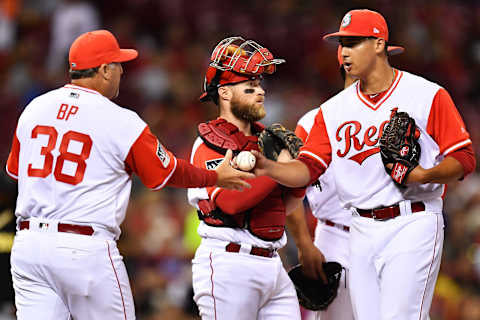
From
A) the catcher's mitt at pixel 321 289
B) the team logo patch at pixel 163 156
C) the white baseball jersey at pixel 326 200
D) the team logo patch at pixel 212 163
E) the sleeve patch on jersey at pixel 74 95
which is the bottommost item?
the catcher's mitt at pixel 321 289

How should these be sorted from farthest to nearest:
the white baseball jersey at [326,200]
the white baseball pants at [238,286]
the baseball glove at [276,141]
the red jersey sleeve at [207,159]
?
the white baseball jersey at [326,200]
the baseball glove at [276,141]
the red jersey sleeve at [207,159]
the white baseball pants at [238,286]

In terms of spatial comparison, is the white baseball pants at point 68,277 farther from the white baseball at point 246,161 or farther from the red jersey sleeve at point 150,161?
the white baseball at point 246,161

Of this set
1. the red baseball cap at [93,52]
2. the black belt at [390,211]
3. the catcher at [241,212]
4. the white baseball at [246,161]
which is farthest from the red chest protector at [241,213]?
the red baseball cap at [93,52]

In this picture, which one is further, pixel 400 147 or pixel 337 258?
pixel 337 258

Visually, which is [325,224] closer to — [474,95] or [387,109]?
[387,109]

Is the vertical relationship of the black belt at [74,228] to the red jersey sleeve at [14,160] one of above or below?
below

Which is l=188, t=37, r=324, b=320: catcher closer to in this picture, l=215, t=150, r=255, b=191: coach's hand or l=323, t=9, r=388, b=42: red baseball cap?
l=215, t=150, r=255, b=191: coach's hand

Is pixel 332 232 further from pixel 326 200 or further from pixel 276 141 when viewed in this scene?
pixel 276 141

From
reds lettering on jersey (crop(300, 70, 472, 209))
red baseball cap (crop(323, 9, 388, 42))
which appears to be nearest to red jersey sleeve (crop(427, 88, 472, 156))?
reds lettering on jersey (crop(300, 70, 472, 209))

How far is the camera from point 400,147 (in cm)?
381

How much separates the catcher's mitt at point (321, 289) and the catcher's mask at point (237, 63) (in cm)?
125

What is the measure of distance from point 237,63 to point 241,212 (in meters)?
0.82

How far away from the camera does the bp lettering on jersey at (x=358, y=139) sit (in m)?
4.04

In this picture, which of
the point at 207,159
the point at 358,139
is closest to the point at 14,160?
the point at 207,159
